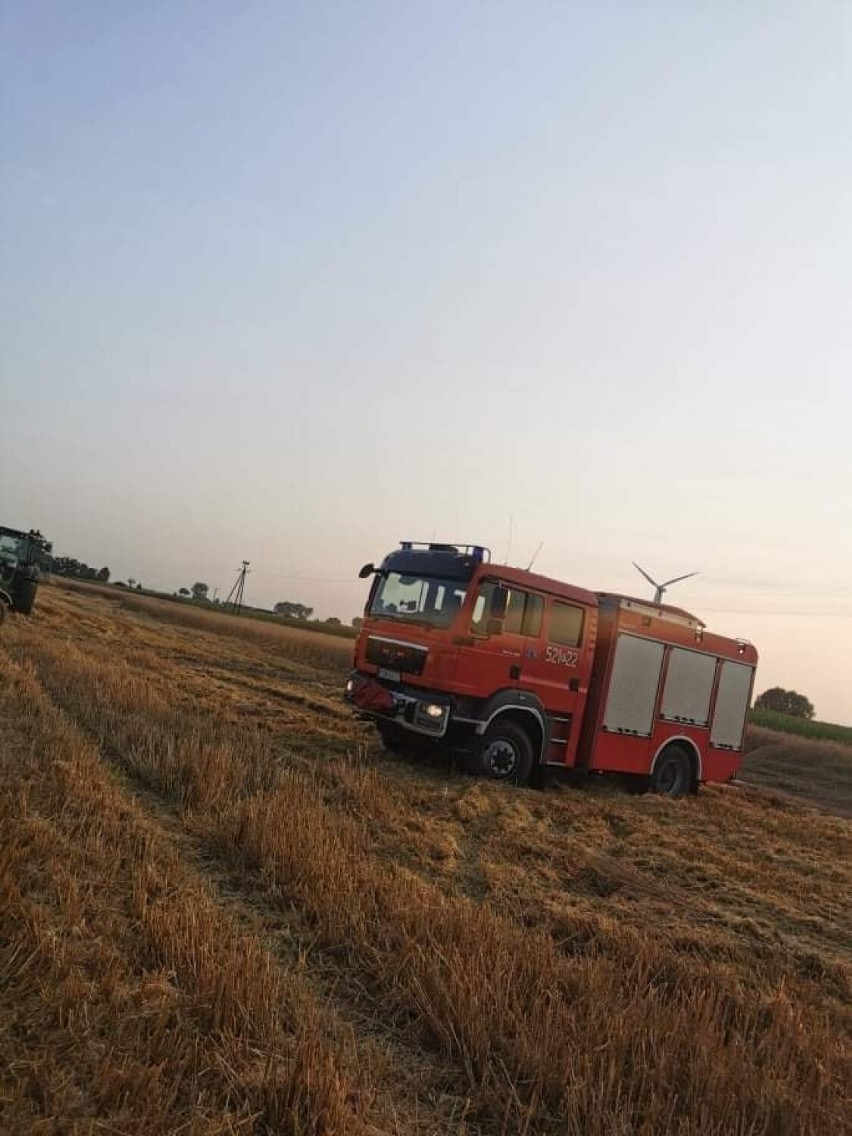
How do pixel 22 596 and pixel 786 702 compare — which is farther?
pixel 786 702

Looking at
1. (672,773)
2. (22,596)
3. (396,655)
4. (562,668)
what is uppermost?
(562,668)

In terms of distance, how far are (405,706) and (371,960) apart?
238 inches

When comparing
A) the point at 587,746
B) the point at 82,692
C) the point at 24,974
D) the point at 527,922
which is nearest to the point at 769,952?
the point at 527,922

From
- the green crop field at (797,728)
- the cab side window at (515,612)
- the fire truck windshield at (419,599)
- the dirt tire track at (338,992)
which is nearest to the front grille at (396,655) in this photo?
the fire truck windshield at (419,599)

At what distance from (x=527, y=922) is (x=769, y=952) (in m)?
1.78

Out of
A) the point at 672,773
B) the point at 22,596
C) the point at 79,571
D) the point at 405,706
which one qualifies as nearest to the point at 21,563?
the point at 22,596

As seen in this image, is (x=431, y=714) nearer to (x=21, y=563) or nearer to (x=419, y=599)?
(x=419, y=599)

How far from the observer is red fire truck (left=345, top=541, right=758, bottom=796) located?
402 inches

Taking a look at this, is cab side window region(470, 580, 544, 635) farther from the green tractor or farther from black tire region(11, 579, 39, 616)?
black tire region(11, 579, 39, 616)

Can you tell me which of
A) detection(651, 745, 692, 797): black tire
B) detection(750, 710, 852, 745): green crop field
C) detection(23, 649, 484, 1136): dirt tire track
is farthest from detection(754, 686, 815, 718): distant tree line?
detection(23, 649, 484, 1136): dirt tire track

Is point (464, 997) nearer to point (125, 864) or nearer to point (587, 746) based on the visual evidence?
point (125, 864)

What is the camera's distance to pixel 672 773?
1319 centimetres

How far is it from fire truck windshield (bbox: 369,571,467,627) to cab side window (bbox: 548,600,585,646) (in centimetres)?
154

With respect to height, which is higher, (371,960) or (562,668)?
(562,668)
